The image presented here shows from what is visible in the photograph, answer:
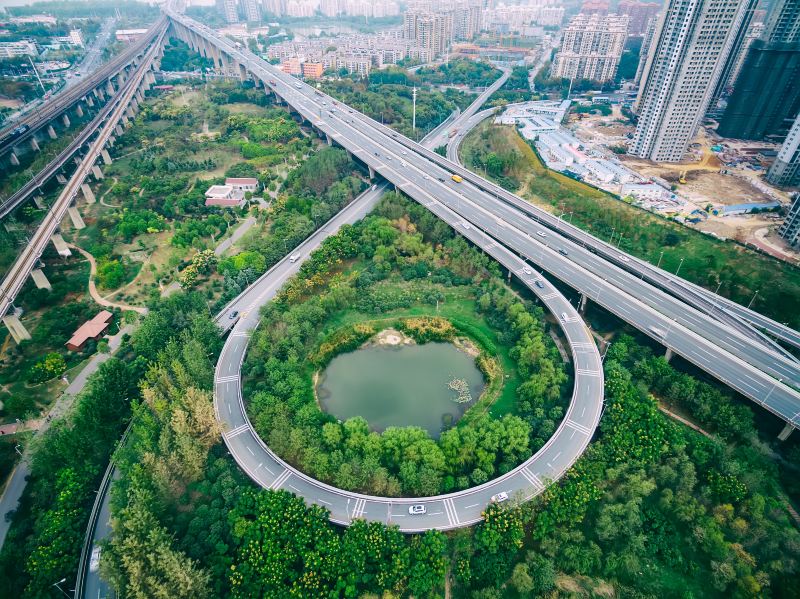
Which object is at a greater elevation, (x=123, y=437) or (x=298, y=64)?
(x=298, y=64)

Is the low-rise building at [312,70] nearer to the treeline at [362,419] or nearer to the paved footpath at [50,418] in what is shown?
the treeline at [362,419]

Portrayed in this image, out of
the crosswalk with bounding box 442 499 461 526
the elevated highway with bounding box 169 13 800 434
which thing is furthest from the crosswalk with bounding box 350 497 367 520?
the elevated highway with bounding box 169 13 800 434

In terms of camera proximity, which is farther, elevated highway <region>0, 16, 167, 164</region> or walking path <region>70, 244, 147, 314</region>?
elevated highway <region>0, 16, 167, 164</region>

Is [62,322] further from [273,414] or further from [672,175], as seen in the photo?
[672,175]

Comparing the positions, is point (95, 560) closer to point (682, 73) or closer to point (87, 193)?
point (87, 193)

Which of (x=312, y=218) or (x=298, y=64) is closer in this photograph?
(x=312, y=218)

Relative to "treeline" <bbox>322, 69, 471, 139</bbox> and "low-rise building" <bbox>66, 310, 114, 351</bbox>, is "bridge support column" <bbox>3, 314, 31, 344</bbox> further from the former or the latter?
"treeline" <bbox>322, 69, 471, 139</bbox>

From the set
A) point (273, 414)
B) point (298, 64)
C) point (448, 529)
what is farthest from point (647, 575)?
point (298, 64)
